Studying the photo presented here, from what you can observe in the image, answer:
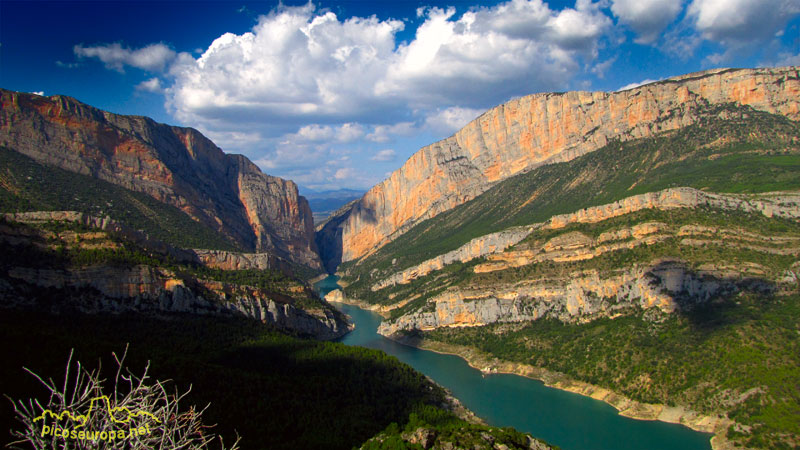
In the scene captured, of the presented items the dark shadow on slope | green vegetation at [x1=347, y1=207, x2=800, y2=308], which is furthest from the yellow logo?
green vegetation at [x1=347, y1=207, x2=800, y2=308]

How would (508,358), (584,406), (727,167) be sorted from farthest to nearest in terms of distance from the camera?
(727,167) → (508,358) → (584,406)

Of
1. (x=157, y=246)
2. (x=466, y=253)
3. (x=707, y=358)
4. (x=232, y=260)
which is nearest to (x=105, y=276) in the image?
(x=157, y=246)

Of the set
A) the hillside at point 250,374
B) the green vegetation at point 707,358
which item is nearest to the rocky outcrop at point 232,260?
the hillside at point 250,374

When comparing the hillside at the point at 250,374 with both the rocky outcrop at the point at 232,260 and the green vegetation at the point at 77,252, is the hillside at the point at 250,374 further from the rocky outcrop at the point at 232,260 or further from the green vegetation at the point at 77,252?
the rocky outcrop at the point at 232,260

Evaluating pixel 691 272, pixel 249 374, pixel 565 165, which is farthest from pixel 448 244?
pixel 249 374

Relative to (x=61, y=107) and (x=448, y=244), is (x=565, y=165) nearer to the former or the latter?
(x=448, y=244)
